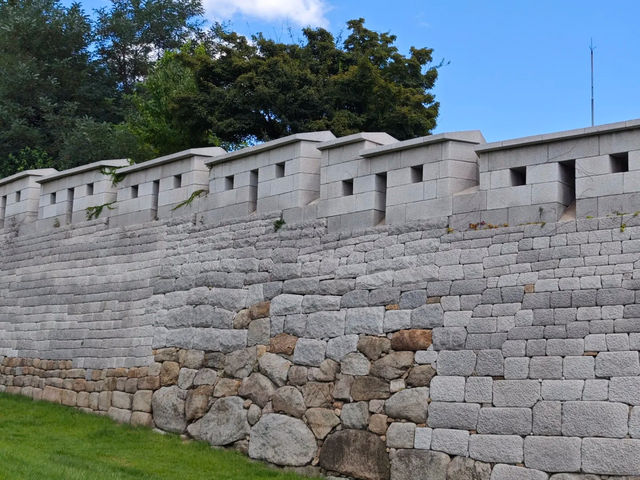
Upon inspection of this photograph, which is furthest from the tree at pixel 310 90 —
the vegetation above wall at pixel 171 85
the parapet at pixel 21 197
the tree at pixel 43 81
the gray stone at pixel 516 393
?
the gray stone at pixel 516 393

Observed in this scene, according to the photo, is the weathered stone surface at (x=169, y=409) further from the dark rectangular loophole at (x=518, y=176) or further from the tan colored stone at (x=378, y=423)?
the dark rectangular loophole at (x=518, y=176)

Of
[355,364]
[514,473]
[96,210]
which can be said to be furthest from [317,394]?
[96,210]

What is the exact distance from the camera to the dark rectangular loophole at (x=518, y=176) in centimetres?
973

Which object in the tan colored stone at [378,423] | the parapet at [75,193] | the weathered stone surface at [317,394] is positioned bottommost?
the tan colored stone at [378,423]

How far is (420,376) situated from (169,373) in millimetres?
3785

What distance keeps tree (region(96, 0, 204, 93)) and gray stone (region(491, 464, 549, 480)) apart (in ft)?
69.8

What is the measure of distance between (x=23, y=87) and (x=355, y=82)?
10.6 meters

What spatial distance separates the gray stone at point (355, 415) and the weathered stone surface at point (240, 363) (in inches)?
59.6

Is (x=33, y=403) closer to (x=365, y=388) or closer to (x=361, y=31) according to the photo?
(x=365, y=388)

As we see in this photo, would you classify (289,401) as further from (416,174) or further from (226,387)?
(416,174)

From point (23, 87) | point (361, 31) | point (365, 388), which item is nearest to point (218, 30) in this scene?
point (23, 87)

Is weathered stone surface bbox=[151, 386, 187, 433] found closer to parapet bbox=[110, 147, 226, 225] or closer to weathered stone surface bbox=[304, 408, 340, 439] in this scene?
weathered stone surface bbox=[304, 408, 340, 439]

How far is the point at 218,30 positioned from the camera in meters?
27.1

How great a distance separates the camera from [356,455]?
9.99 meters
